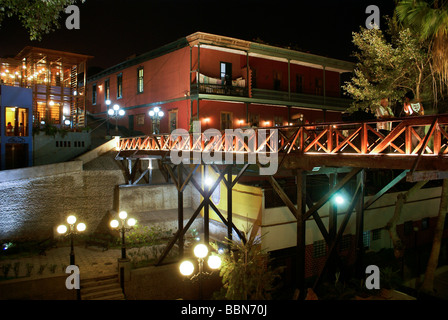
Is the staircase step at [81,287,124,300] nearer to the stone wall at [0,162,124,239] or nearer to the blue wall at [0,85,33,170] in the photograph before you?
the stone wall at [0,162,124,239]

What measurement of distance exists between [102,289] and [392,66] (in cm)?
1645

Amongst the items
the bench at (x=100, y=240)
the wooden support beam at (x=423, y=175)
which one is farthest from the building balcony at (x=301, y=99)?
the wooden support beam at (x=423, y=175)

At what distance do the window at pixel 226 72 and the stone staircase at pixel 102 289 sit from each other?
15690 mm

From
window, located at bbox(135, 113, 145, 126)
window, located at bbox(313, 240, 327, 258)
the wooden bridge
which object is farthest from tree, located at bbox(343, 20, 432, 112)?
window, located at bbox(135, 113, 145, 126)

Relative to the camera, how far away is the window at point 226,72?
23.4 m

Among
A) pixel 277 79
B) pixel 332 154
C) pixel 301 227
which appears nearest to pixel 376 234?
pixel 301 227

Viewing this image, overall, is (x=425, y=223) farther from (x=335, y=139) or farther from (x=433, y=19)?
(x=433, y=19)

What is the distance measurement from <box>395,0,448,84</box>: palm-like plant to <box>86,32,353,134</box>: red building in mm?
14019

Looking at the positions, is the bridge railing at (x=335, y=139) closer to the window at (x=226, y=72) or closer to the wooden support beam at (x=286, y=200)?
the wooden support beam at (x=286, y=200)

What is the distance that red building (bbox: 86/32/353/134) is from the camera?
2200 centimetres

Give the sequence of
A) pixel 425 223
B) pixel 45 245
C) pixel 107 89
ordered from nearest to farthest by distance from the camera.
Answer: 1. pixel 45 245
2. pixel 425 223
3. pixel 107 89

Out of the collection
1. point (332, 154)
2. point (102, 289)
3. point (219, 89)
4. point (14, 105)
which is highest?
point (219, 89)

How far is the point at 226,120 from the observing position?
23719mm
